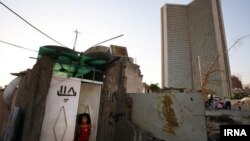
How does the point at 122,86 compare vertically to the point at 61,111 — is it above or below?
above

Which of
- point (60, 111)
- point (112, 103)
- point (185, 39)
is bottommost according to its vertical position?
point (60, 111)

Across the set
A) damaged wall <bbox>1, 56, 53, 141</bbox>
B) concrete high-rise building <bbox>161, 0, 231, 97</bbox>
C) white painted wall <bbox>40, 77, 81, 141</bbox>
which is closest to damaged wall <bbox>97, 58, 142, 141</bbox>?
white painted wall <bbox>40, 77, 81, 141</bbox>

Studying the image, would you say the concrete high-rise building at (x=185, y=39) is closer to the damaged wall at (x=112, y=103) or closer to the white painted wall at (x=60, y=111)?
the damaged wall at (x=112, y=103)

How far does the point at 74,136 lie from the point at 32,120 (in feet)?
8.47

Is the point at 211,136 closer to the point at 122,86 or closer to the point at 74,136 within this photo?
the point at 122,86

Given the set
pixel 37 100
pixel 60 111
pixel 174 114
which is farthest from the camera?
Answer: pixel 60 111

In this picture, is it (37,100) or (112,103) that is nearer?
(37,100)

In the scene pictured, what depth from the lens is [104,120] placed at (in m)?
7.61

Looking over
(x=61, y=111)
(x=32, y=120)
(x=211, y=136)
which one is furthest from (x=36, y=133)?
(x=211, y=136)

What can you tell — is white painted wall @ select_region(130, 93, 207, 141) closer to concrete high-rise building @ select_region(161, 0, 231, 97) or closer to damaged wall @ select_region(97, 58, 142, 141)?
damaged wall @ select_region(97, 58, 142, 141)

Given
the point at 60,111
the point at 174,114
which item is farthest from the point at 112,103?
the point at 174,114

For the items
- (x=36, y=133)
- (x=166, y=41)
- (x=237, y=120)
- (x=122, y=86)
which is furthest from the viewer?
(x=166, y=41)

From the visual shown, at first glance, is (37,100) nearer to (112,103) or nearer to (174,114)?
(112,103)

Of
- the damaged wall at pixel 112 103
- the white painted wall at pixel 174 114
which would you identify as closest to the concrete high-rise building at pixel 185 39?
the white painted wall at pixel 174 114
